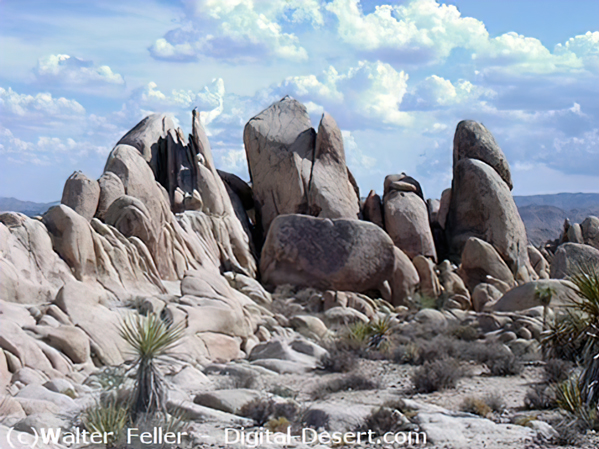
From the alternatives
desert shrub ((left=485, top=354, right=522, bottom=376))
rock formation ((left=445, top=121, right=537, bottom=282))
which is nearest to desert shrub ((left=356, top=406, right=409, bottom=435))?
desert shrub ((left=485, top=354, right=522, bottom=376))

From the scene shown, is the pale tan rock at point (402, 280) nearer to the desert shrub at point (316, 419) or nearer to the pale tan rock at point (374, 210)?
the pale tan rock at point (374, 210)

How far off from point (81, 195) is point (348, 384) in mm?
11568

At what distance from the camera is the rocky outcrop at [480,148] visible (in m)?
33.5

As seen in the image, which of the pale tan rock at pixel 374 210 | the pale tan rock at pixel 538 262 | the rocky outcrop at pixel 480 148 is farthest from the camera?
the pale tan rock at pixel 538 262

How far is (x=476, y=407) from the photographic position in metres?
11.3

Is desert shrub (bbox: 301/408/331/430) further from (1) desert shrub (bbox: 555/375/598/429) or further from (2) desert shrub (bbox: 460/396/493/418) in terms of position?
(1) desert shrub (bbox: 555/375/598/429)

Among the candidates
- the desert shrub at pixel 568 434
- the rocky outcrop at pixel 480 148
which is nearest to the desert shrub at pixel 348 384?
the desert shrub at pixel 568 434

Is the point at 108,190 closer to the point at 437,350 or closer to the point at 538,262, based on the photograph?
the point at 437,350

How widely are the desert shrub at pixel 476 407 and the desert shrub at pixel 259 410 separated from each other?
325 centimetres

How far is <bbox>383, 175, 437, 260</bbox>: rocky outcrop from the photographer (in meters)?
30.5

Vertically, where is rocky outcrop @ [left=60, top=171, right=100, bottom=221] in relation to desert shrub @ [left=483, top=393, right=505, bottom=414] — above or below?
above

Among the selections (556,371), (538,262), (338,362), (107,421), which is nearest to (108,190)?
(338,362)

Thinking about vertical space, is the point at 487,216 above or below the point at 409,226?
above

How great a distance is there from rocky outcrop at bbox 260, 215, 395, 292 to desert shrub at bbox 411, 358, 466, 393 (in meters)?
12.2
